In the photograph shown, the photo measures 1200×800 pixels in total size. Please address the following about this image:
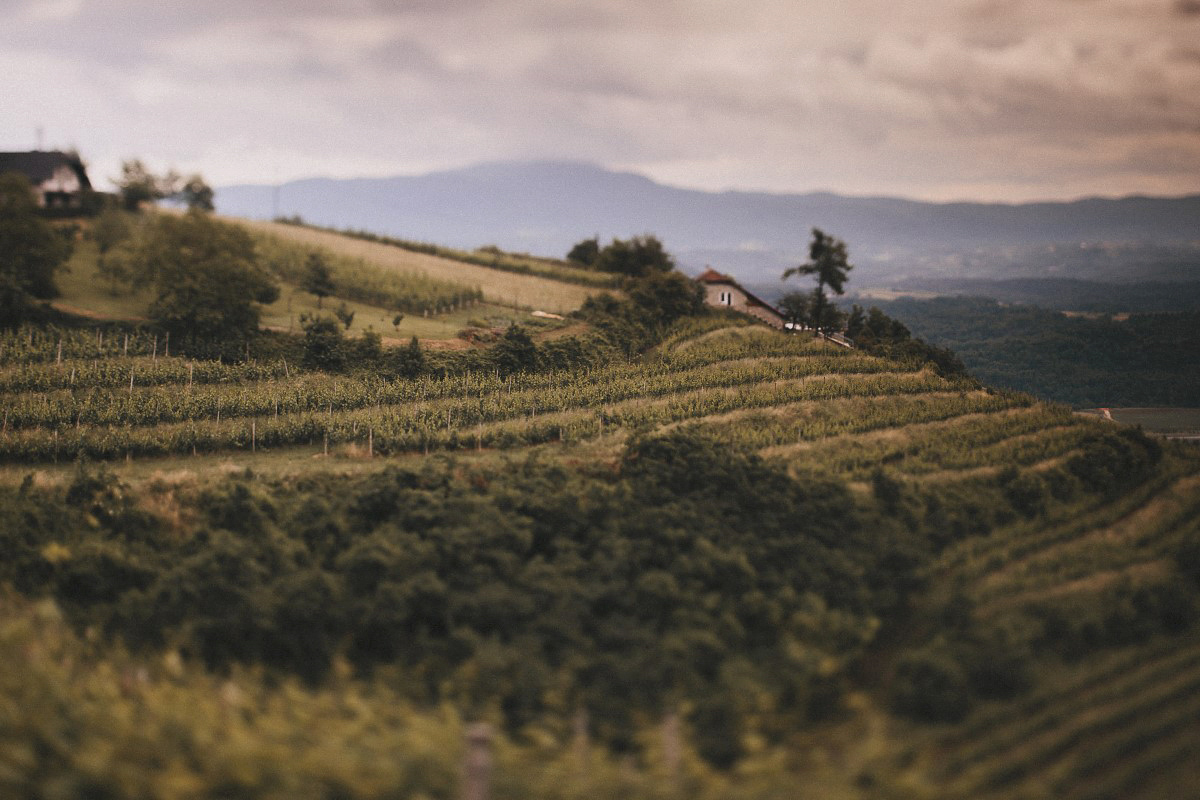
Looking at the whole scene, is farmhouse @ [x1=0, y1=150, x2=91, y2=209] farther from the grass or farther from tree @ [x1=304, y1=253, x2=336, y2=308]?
tree @ [x1=304, y1=253, x2=336, y2=308]

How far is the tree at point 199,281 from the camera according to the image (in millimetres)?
40125

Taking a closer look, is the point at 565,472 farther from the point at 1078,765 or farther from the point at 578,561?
the point at 1078,765

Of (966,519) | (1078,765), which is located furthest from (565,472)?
(1078,765)

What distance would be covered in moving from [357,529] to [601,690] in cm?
1015

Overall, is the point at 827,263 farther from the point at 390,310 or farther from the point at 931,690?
the point at 931,690

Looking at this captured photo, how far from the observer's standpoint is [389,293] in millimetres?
52094

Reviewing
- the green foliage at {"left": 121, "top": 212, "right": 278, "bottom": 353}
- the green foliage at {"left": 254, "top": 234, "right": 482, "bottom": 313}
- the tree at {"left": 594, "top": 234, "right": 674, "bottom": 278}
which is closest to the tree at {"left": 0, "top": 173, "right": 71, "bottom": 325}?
the green foliage at {"left": 121, "top": 212, "right": 278, "bottom": 353}

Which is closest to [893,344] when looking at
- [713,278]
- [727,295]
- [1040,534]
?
[727,295]

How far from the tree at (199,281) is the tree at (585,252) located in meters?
32.8

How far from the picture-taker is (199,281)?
41.1 m

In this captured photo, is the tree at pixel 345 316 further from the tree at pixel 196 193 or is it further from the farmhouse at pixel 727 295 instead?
the tree at pixel 196 193

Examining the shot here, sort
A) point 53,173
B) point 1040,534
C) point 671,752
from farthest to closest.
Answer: point 53,173, point 1040,534, point 671,752

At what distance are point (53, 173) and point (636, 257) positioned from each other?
44473mm

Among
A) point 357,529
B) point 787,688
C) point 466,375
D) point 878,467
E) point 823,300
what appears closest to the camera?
point 787,688
